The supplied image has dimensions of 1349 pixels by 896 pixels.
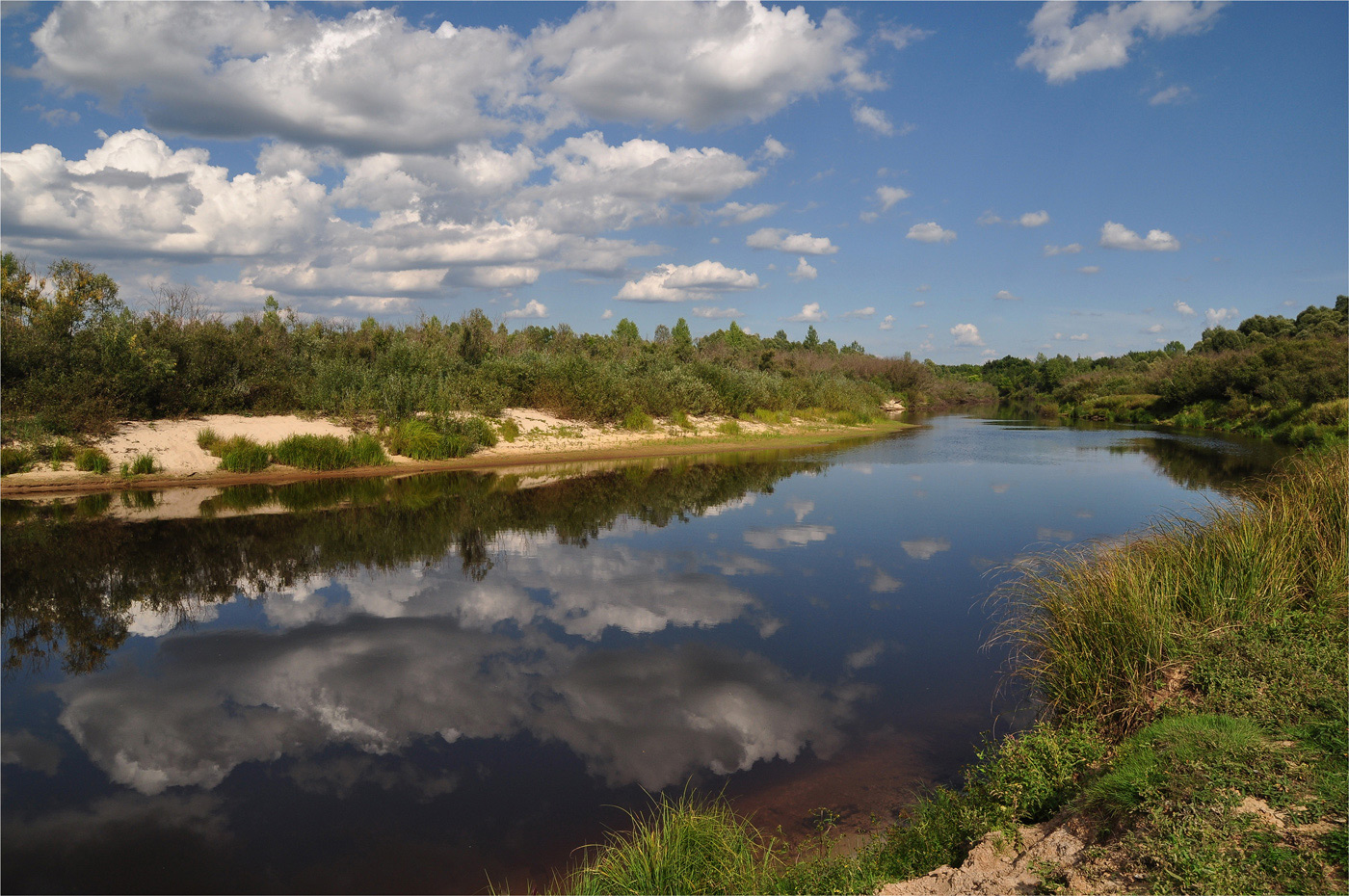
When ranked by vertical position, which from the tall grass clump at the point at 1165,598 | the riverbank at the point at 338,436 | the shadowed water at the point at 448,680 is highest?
the riverbank at the point at 338,436

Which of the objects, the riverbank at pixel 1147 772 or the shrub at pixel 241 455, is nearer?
the riverbank at pixel 1147 772

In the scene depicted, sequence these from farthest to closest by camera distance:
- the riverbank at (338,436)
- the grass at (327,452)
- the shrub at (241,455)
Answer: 1. the grass at (327,452)
2. the shrub at (241,455)
3. the riverbank at (338,436)

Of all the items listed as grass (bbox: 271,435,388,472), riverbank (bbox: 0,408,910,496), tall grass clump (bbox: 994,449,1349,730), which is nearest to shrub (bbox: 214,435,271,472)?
riverbank (bbox: 0,408,910,496)

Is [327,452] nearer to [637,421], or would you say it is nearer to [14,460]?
[14,460]

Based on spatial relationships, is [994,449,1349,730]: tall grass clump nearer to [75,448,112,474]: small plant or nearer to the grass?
the grass

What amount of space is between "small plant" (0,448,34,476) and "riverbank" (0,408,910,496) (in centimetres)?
20

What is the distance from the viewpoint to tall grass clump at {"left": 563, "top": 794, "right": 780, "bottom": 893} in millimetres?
4164

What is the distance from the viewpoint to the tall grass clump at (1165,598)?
18.9ft

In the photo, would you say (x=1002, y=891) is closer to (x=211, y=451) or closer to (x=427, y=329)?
(x=211, y=451)

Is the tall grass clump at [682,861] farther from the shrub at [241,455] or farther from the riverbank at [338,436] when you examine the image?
the shrub at [241,455]

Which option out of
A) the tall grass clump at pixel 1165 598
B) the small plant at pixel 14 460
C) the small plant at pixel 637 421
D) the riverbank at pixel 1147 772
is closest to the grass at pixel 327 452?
the small plant at pixel 14 460

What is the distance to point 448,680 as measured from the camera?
24.3ft

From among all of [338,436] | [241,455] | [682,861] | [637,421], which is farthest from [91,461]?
[682,861]

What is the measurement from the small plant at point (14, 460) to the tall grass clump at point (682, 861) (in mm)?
20647
